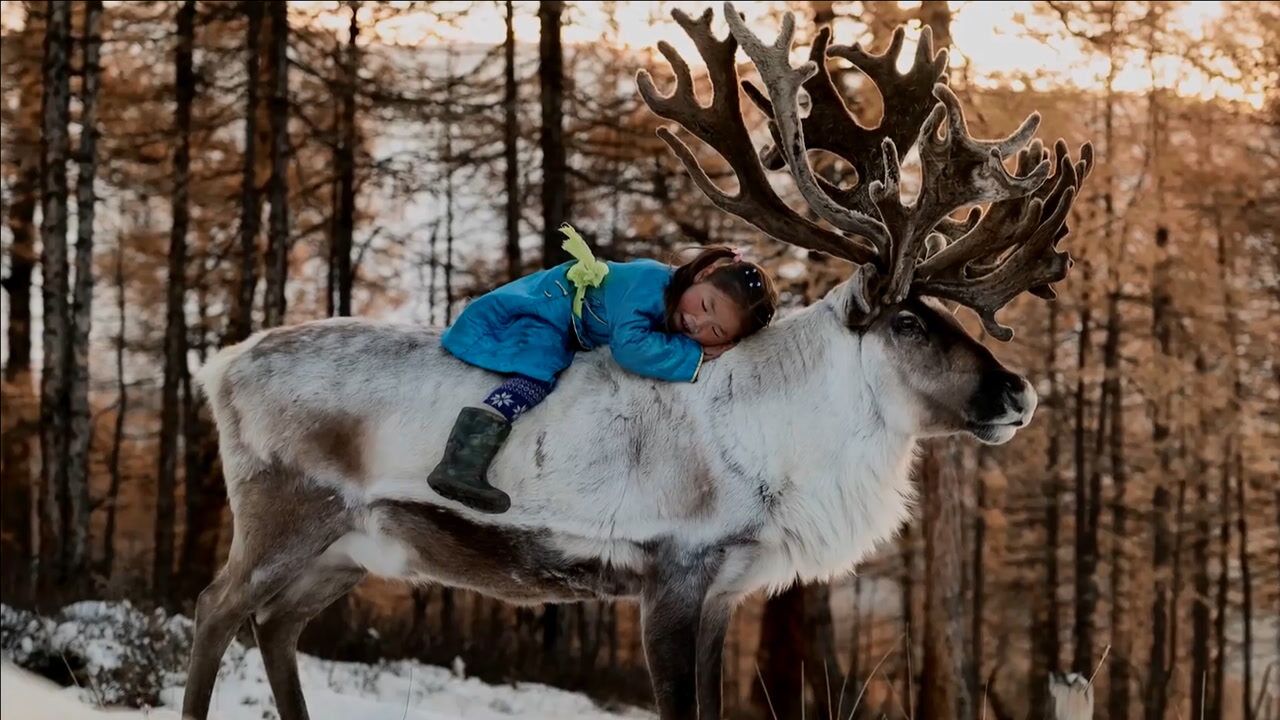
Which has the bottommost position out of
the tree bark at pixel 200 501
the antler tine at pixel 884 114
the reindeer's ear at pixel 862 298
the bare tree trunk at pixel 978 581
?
the bare tree trunk at pixel 978 581

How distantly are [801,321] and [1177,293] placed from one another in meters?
12.1

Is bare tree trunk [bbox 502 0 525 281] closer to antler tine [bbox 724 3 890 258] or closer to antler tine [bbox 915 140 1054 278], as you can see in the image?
antler tine [bbox 724 3 890 258]

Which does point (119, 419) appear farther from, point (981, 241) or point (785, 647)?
point (981, 241)

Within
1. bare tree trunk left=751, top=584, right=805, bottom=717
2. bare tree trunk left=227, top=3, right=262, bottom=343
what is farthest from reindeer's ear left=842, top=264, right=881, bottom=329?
bare tree trunk left=227, top=3, right=262, bottom=343

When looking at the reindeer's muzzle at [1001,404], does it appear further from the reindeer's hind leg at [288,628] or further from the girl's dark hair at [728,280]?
the reindeer's hind leg at [288,628]

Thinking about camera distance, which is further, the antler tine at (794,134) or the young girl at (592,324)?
the antler tine at (794,134)

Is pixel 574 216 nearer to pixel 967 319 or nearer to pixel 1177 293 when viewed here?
pixel 967 319

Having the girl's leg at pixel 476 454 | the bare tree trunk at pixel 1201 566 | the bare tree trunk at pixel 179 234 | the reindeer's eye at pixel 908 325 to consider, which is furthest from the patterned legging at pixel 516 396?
the bare tree trunk at pixel 1201 566

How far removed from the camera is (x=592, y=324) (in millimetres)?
4121

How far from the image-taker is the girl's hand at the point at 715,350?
13.7 feet

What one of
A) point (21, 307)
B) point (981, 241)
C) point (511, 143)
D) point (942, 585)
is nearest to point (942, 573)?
point (942, 585)

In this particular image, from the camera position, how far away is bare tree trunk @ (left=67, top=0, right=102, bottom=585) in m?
12.4

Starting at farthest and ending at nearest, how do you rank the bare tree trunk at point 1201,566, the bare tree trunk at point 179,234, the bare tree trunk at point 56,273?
the bare tree trunk at point 1201,566 < the bare tree trunk at point 179,234 < the bare tree trunk at point 56,273

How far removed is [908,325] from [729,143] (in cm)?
92
